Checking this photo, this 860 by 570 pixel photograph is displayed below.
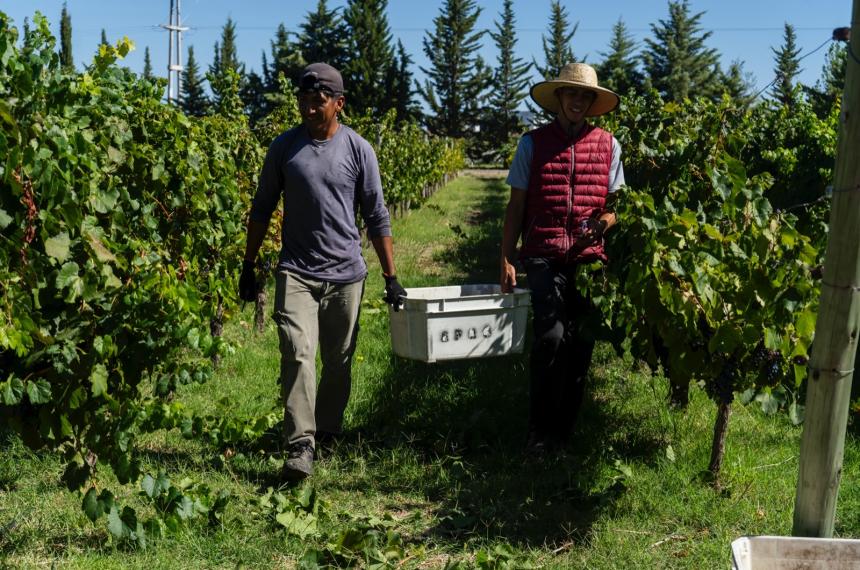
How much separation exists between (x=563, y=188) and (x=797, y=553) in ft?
7.48

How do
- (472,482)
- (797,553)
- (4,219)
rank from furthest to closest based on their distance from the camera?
(472,482) → (4,219) → (797,553)

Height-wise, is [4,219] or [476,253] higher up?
[4,219]

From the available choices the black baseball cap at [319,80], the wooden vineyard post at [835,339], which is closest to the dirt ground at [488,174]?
the black baseball cap at [319,80]

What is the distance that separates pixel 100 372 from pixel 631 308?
2.09 metres

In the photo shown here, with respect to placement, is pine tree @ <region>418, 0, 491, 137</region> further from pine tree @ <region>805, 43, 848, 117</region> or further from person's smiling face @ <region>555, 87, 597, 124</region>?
person's smiling face @ <region>555, 87, 597, 124</region>

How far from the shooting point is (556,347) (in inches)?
169

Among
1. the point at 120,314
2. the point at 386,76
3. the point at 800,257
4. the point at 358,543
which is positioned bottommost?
the point at 358,543

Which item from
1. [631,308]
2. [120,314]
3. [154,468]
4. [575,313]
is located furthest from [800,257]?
[154,468]

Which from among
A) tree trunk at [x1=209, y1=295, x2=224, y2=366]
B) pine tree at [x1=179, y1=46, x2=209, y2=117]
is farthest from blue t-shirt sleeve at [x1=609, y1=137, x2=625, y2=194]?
pine tree at [x1=179, y1=46, x2=209, y2=117]

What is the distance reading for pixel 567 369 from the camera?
14.9 ft

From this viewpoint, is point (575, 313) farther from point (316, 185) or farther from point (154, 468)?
point (154, 468)

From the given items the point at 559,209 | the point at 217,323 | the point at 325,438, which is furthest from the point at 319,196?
the point at 217,323

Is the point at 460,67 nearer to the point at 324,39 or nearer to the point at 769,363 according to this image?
the point at 324,39

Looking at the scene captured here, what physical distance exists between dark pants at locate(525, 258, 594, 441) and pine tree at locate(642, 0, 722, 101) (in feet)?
195
